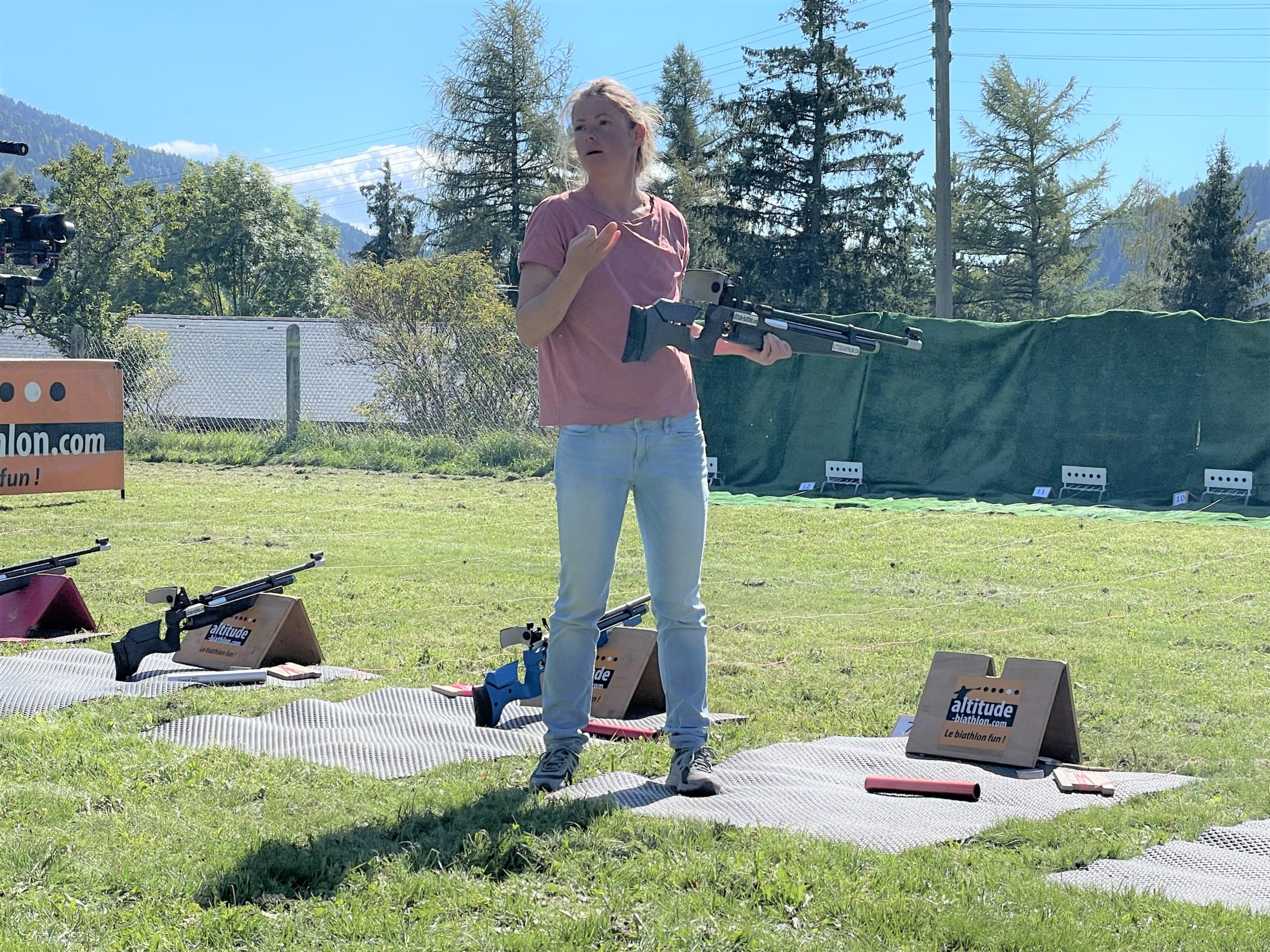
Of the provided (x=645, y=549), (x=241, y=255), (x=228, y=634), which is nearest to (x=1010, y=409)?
(x=228, y=634)

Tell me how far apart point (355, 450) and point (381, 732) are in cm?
1339

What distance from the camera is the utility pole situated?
22281 millimetres

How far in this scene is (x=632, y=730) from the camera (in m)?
4.74

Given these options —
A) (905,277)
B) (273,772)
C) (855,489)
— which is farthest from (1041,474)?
(905,277)

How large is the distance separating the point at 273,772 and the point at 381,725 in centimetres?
71

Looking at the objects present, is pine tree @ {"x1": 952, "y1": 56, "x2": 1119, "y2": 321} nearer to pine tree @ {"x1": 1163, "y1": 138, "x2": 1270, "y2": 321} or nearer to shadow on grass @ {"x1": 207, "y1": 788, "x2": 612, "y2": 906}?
pine tree @ {"x1": 1163, "y1": 138, "x2": 1270, "y2": 321}

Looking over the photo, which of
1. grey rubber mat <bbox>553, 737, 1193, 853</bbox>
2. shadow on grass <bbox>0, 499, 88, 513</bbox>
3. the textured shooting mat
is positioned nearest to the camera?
grey rubber mat <bbox>553, 737, 1193, 853</bbox>

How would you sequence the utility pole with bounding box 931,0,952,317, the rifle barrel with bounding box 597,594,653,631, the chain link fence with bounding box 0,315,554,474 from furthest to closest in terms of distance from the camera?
the utility pole with bounding box 931,0,952,317 → the chain link fence with bounding box 0,315,554,474 → the rifle barrel with bounding box 597,594,653,631

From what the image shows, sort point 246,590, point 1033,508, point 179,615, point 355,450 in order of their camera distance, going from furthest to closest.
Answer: point 355,450
point 1033,508
point 246,590
point 179,615

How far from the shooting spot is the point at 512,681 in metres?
4.80

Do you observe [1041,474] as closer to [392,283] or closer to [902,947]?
[392,283]

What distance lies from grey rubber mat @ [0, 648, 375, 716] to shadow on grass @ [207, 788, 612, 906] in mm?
2064

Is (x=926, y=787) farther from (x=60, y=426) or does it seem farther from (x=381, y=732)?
(x=60, y=426)

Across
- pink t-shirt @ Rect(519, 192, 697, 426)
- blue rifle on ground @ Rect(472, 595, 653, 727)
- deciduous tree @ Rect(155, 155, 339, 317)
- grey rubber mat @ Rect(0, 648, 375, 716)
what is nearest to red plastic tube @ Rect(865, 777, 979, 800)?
blue rifle on ground @ Rect(472, 595, 653, 727)
